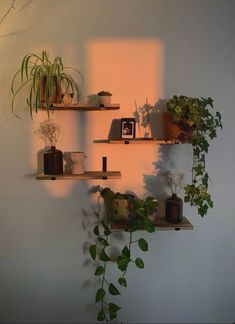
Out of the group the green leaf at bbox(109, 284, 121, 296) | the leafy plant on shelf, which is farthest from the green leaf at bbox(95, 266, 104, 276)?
the leafy plant on shelf

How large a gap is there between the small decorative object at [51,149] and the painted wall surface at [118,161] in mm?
46

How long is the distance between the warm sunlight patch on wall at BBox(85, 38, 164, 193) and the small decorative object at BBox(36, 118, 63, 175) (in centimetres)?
21

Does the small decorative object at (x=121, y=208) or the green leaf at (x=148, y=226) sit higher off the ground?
the small decorative object at (x=121, y=208)

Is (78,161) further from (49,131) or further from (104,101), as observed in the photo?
(104,101)

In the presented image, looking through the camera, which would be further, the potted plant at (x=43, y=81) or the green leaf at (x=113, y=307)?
the green leaf at (x=113, y=307)

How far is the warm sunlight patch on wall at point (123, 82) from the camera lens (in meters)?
1.64

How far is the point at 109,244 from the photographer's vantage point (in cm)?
175

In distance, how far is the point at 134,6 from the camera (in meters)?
1.62

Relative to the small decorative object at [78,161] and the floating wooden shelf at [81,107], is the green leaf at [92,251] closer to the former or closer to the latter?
the small decorative object at [78,161]

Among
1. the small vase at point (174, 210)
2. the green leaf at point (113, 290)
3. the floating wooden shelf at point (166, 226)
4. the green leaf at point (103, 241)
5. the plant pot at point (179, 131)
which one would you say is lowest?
the green leaf at point (113, 290)

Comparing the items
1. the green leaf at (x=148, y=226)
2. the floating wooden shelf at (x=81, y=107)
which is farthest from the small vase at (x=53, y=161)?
the green leaf at (x=148, y=226)

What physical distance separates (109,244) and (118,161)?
0.59 metres

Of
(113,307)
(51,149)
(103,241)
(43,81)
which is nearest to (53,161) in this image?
(51,149)

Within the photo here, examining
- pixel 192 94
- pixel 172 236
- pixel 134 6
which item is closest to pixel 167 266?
pixel 172 236
